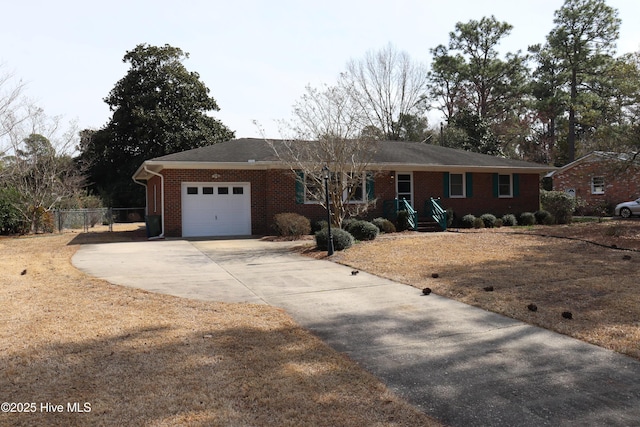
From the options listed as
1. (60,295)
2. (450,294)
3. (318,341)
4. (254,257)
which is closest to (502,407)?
(318,341)

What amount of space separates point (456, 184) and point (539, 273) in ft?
42.2

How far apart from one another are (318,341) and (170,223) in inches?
521

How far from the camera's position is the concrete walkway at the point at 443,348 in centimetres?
340

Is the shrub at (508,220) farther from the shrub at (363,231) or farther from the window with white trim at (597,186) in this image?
the window with white trim at (597,186)

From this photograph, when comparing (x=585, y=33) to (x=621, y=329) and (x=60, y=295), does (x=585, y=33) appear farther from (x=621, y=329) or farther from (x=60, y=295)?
(x=60, y=295)

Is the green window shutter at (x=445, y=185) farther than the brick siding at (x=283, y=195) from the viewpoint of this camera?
Yes

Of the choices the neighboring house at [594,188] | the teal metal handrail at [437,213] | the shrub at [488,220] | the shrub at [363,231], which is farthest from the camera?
the neighboring house at [594,188]

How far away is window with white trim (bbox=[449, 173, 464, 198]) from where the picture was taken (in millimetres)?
20798

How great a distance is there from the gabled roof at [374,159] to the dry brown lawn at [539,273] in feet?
17.8

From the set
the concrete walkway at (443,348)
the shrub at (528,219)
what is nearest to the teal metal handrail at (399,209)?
the shrub at (528,219)

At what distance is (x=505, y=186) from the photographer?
2181 cm

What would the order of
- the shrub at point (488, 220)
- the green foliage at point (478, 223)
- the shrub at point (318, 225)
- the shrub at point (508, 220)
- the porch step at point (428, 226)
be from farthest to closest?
the shrub at point (508, 220)
the shrub at point (488, 220)
the green foliage at point (478, 223)
the porch step at point (428, 226)
the shrub at point (318, 225)

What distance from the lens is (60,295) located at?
6953mm

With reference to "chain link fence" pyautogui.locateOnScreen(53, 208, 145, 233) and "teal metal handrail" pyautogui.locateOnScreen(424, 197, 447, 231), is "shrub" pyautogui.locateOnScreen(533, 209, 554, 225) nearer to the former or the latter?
"teal metal handrail" pyautogui.locateOnScreen(424, 197, 447, 231)
